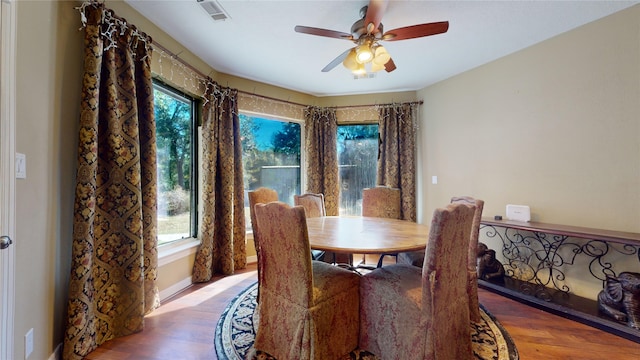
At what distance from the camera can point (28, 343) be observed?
4.65 ft

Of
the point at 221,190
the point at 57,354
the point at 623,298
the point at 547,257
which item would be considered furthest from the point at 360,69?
the point at 57,354

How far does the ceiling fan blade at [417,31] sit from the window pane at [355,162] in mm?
2372

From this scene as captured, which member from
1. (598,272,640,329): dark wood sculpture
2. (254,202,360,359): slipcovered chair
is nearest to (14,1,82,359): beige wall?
(254,202,360,359): slipcovered chair

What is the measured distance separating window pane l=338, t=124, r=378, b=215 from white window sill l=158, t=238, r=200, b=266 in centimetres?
230

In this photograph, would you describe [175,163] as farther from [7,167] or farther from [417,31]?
[417,31]

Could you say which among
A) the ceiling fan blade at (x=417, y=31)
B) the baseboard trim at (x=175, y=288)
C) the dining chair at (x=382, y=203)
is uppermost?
the ceiling fan blade at (x=417, y=31)

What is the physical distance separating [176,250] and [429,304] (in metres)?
2.44

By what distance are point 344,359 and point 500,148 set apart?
286cm

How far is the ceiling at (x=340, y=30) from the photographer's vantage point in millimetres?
2111

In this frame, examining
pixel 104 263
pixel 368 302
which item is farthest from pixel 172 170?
pixel 368 302

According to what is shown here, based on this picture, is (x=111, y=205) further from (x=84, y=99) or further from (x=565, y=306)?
(x=565, y=306)

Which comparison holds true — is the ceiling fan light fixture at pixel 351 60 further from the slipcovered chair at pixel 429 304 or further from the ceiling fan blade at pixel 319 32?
the slipcovered chair at pixel 429 304

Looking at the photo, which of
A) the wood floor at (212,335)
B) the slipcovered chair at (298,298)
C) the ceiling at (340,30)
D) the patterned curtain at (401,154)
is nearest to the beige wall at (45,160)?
the wood floor at (212,335)

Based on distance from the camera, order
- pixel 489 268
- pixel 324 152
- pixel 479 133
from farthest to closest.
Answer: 1. pixel 324 152
2. pixel 479 133
3. pixel 489 268
